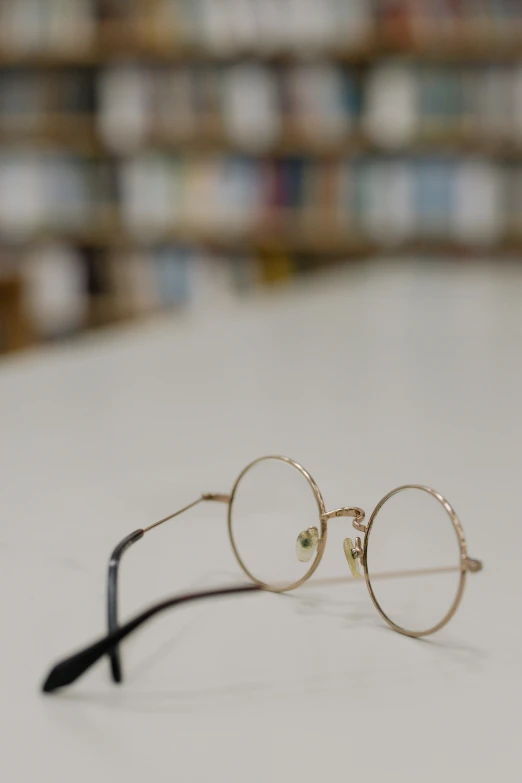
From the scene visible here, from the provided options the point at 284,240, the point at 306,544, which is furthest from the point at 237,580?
the point at 284,240

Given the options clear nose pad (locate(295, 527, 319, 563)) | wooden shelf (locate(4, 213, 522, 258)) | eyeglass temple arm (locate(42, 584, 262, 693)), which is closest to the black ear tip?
eyeglass temple arm (locate(42, 584, 262, 693))

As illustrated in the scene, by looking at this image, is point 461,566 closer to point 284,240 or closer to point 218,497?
point 218,497

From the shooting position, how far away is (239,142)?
2.86 meters

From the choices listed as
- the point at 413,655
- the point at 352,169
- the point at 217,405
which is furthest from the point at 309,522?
the point at 352,169

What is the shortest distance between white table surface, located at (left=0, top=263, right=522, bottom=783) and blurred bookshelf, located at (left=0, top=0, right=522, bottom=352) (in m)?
1.88

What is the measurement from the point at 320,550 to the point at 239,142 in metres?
2.65

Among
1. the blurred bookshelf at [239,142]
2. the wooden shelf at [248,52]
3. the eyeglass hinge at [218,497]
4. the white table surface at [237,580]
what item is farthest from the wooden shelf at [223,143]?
the eyeglass hinge at [218,497]

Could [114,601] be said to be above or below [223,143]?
below

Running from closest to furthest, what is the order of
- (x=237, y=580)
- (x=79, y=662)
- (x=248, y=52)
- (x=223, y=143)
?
(x=79, y=662) < (x=237, y=580) < (x=248, y=52) < (x=223, y=143)

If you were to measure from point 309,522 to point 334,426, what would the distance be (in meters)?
0.33

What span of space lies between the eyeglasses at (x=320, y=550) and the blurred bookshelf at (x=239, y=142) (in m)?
2.47

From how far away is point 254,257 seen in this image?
3.03 m

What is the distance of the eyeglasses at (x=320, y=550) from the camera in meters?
0.34

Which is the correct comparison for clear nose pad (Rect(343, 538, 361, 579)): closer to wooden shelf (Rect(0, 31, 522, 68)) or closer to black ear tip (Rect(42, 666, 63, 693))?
black ear tip (Rect(42, 666, 63, 693))
